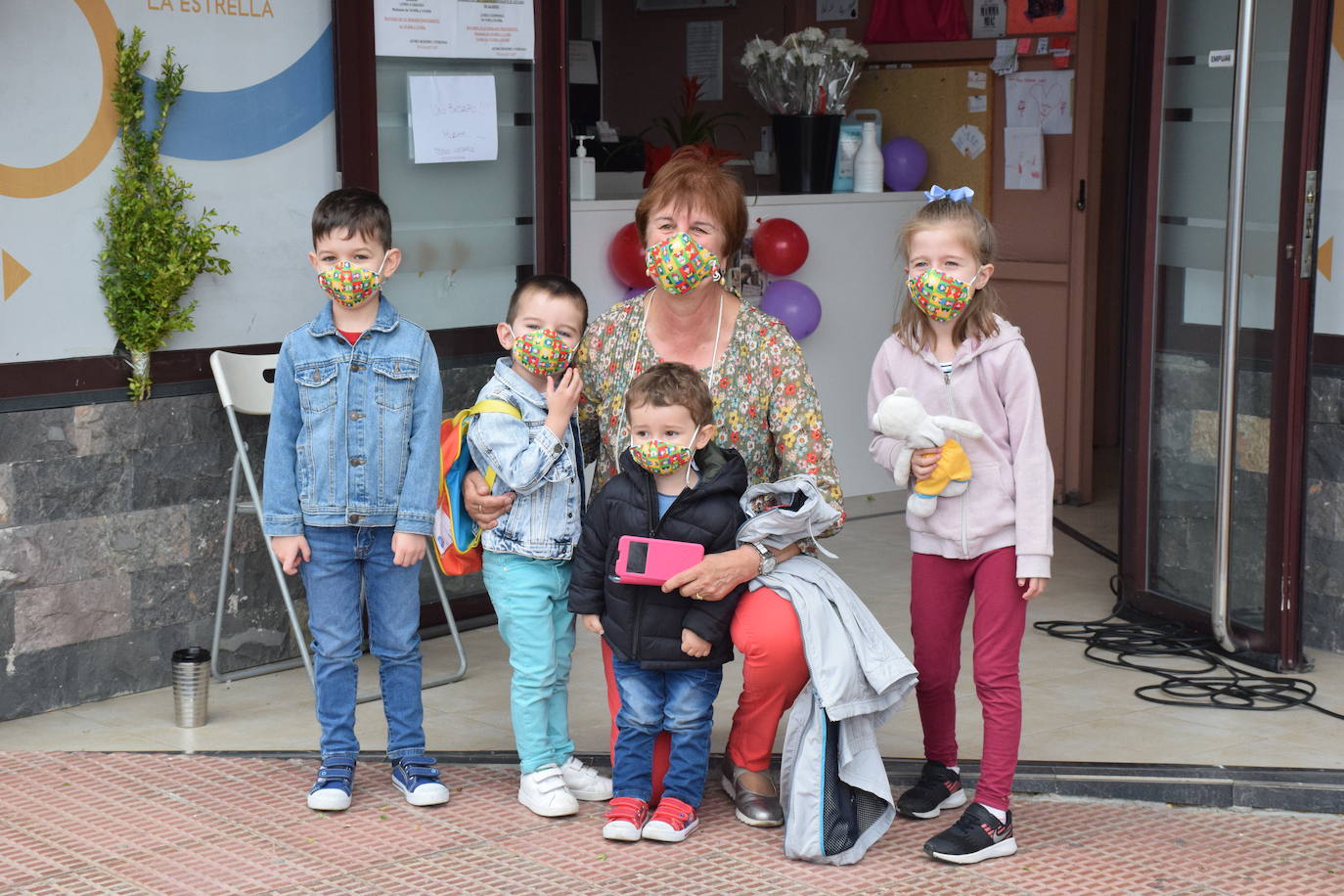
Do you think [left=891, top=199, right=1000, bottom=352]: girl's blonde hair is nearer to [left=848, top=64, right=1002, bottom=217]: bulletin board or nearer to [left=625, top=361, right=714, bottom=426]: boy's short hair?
[left=625, top=361, right=714, bottom=426]: boy's short hair

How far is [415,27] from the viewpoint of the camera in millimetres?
4684

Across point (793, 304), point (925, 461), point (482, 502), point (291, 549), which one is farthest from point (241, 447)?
point (793, 304)

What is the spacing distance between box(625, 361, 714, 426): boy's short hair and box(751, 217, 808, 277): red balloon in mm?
3171

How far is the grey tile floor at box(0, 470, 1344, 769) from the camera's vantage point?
3938mm

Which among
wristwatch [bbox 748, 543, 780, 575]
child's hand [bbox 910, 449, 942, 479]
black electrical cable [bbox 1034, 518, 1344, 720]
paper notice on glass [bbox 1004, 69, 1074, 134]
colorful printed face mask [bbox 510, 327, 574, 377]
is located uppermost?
paper notice on glass [bbox 1004, 69, 1074, 134]

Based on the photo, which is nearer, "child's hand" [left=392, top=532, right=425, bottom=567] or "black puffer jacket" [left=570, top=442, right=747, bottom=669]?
"black puffer jacket" [left=570, top=442, right=747, bottom=669]

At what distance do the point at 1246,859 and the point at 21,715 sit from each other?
2.98 meters

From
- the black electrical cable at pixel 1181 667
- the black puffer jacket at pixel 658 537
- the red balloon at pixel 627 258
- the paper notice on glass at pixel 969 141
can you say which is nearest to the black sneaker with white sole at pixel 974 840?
the black puffer jacket at pixel 658 537

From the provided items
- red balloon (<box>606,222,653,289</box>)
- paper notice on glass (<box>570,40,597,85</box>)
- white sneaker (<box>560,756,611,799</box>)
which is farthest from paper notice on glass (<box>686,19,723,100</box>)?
white sneaker (<box>560,756,611,799</box>)

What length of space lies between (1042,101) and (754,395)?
156 inches

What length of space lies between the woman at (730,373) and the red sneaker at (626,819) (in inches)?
5.4

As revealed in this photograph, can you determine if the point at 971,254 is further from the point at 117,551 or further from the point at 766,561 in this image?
the point at 117,551

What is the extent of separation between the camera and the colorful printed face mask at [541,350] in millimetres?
3424

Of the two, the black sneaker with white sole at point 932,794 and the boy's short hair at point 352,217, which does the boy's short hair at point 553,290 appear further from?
the black sneaker with white sole at point 932,794
